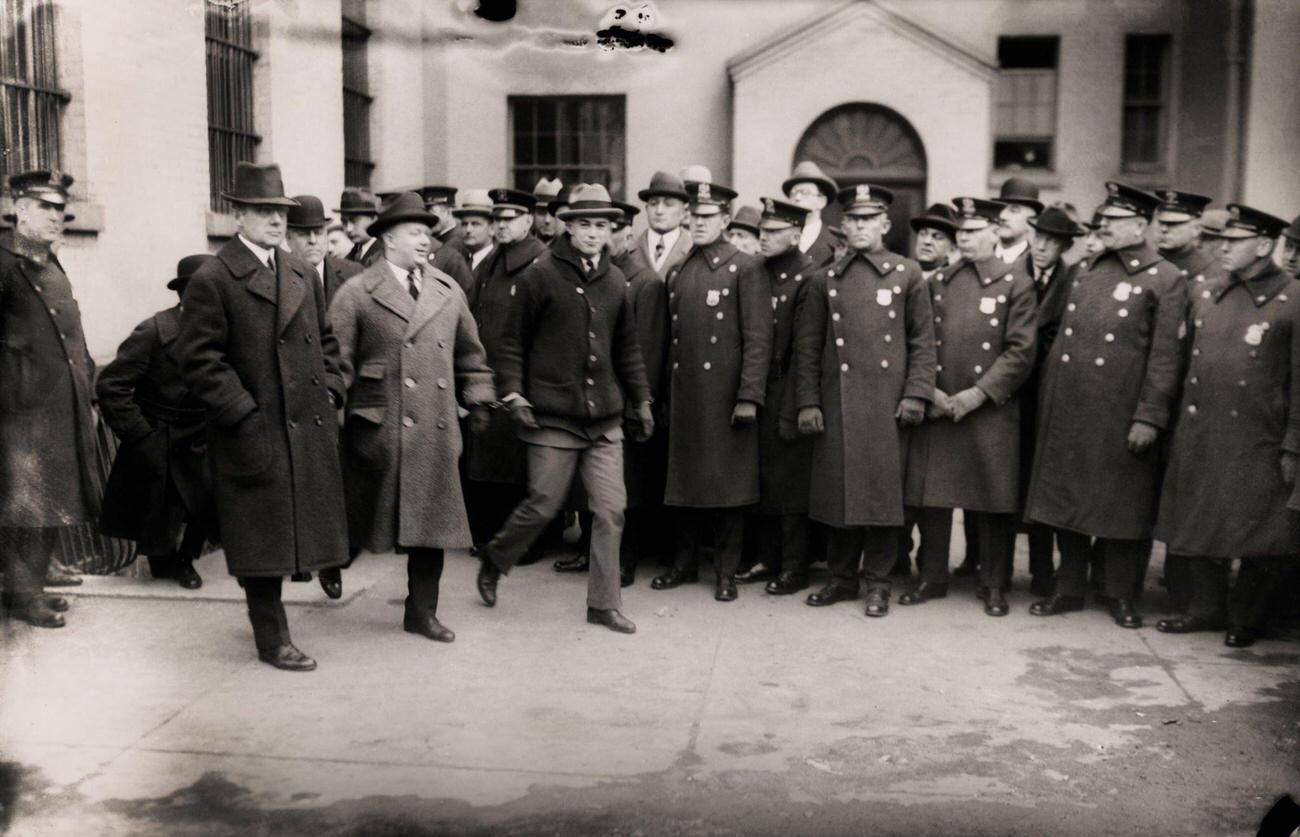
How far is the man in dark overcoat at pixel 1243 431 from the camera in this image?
A: 6.19 metres

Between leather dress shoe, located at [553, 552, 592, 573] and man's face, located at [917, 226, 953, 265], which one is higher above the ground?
man's face, located at [917, 226, 953, 265]

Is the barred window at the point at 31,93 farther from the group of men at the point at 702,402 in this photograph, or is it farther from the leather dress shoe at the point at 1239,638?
the leather dress shoe at the point at 1239,638

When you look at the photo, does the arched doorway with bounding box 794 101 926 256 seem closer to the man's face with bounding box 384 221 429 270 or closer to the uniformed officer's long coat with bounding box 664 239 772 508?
the uniformed officer's long coat with bounding box 664 239 772 508

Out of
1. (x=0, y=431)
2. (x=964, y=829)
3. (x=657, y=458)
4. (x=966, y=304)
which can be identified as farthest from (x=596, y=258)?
(x=964, y=829)

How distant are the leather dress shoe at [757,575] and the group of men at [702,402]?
0.7 inches

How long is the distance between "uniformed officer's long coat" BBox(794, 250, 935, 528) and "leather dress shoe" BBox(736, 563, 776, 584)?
706 mm

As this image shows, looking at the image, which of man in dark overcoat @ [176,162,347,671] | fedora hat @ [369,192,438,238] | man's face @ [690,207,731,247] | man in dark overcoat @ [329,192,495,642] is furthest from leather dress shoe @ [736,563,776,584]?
fedora hat @ [369,192,438,238]

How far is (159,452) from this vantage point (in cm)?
694

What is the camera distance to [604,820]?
4.08 meters

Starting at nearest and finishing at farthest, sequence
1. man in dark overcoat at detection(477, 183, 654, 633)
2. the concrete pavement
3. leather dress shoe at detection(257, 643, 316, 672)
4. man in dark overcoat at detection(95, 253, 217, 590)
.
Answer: the concrete pavement → leather dress shoe at detection(257, 643, 316, 672) → man in dark overcoat at detection(477, 183, 654, 633) → man in dark overcoat at detection(95, 253, 217, 590)

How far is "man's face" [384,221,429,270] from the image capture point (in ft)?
20.5

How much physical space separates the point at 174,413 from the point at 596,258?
2435 mm

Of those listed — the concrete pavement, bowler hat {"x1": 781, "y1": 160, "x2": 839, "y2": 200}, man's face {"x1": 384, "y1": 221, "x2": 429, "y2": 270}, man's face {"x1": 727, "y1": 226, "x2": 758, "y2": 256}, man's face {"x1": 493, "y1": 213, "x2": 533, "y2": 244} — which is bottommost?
the concrete pavement

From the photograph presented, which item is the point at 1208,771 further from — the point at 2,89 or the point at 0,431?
the point at 2,89
